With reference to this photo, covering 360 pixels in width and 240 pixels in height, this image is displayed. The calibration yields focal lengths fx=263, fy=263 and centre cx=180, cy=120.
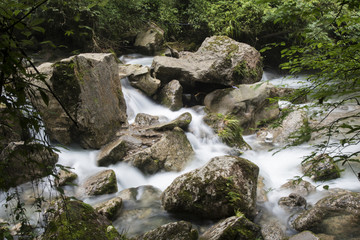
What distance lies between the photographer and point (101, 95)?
6.89 meters

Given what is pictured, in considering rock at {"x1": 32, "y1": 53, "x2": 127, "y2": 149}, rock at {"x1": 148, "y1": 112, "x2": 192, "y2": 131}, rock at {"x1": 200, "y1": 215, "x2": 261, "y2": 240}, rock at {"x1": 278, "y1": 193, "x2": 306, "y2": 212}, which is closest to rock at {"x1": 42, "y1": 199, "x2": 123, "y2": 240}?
rock at {"x1": 200, "y1": 215, "x2": 261, "y2": 240}

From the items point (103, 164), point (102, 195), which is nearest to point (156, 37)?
point (103, 164)

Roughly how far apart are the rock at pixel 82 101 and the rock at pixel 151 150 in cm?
50

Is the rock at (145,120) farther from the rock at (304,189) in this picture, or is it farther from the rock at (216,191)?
the rock at (304,189)

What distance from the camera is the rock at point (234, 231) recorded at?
3611mm

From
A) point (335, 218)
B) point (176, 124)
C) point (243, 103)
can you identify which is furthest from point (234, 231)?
point (243, 103)

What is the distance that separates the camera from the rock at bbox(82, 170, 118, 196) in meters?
5.34

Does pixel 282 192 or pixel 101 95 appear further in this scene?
pixel 101 95

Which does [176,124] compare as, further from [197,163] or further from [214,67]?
[214,67]

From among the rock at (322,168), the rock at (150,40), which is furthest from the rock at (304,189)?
the rock at (150,40)

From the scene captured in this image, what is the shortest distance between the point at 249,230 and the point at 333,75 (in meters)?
2.49

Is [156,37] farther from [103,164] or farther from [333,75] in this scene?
[333,75]

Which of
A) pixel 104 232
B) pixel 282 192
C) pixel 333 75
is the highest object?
pixel 333 75

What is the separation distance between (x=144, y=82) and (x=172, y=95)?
3.56 ft
